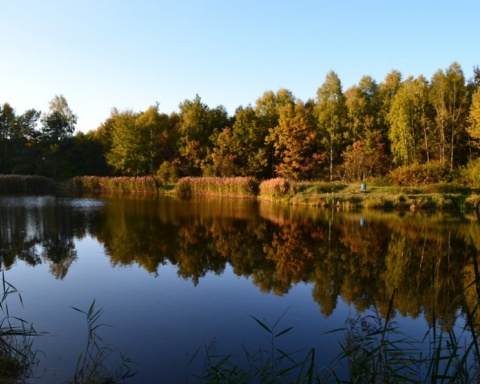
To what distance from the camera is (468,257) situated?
12.6m

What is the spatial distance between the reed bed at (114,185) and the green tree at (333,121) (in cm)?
1890

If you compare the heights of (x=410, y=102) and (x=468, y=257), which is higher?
(x=410, y=102)

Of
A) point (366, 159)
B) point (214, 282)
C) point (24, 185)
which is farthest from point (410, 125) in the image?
point (24, 185)

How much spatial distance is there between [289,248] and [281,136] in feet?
98.7

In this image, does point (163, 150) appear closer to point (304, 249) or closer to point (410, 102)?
point (410, 102)

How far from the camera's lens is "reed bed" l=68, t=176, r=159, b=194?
43344 millimetres

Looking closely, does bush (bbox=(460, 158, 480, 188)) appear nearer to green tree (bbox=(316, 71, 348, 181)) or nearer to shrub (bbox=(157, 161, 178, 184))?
green tree (bbox=(316, 71, 348, 181))

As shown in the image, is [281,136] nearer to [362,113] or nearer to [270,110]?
[270,110]

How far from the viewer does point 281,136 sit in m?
42.7

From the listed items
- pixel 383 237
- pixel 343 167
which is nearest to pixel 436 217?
pixel 383 237

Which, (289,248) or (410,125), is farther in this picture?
(410,125)

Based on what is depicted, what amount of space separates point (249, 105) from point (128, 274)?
4124cm

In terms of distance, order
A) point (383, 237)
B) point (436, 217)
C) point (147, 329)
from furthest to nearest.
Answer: point (436, 217) < point (383, 237) < point (147, 329)

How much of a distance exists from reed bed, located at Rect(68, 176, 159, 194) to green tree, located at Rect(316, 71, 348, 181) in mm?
18895
